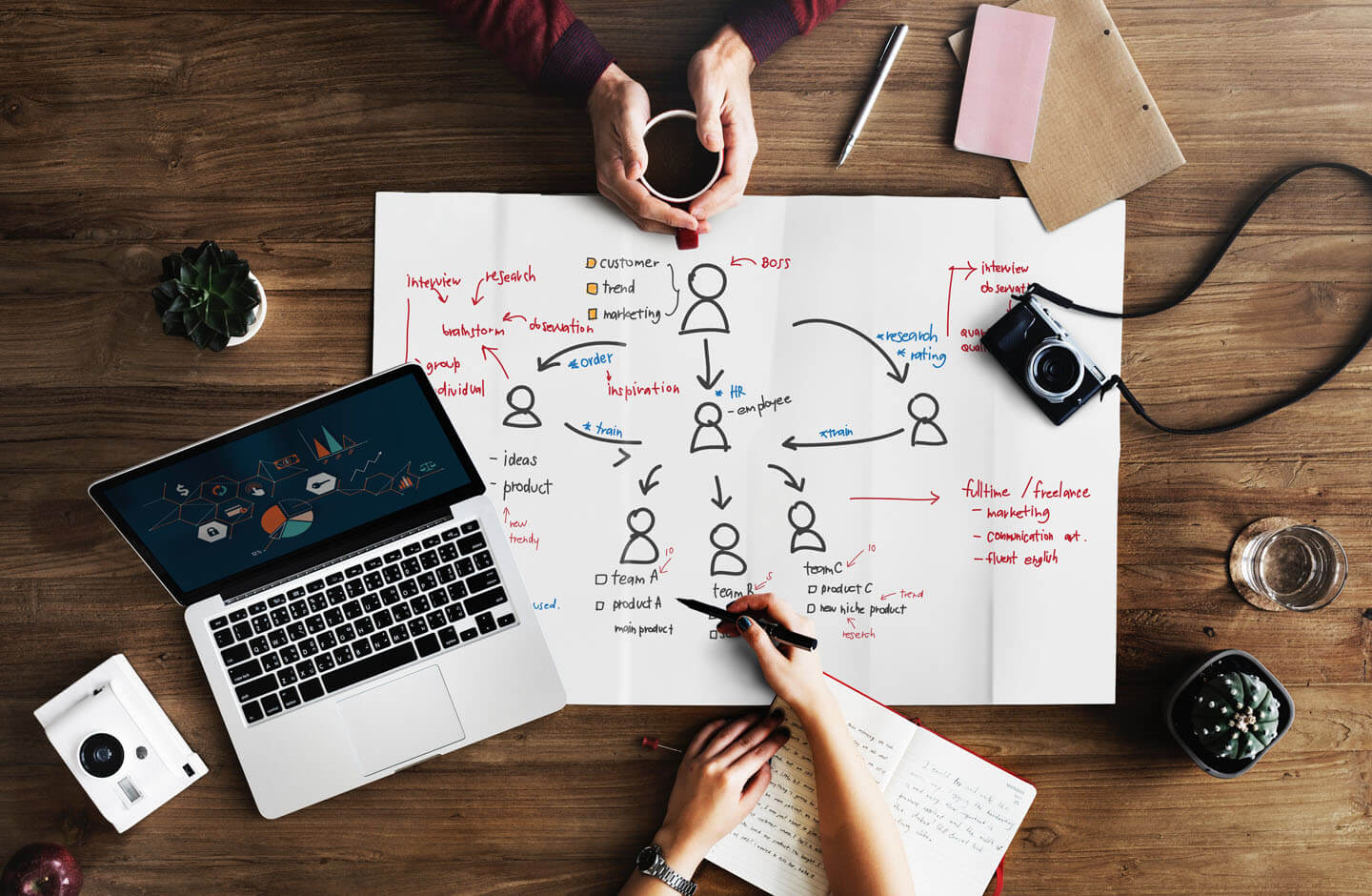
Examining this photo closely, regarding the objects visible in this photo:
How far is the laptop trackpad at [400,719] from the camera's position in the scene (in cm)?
99

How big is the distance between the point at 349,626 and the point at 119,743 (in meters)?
0.30

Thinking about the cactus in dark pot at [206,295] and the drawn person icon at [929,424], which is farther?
A: the drawn person icon at [929,424]

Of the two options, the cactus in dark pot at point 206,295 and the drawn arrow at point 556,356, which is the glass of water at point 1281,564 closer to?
the drawn arrow at point 556,356

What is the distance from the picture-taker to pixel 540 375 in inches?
40.9

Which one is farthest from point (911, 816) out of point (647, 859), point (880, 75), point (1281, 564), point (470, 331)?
point (880, 75)

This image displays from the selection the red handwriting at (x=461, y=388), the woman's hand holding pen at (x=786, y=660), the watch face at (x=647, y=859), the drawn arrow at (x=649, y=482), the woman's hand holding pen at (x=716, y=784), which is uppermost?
the red handwriting at (x=461, y=388)

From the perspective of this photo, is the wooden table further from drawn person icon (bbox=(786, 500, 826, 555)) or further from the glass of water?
drawn person icon (bbox=(786, 500, 826, 555))

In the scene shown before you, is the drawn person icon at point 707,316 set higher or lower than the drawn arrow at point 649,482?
higher

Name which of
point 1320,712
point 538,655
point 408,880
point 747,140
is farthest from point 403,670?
point 1320,712

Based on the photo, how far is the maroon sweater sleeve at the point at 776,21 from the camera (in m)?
0.99

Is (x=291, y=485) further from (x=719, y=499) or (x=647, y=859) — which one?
(x=647, y=859)

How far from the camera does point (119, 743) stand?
980mm

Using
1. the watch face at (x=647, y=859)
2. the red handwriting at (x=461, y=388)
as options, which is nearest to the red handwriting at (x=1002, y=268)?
the red handwriting at (x=461, y=388)

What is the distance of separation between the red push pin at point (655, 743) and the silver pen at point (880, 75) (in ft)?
2.52
